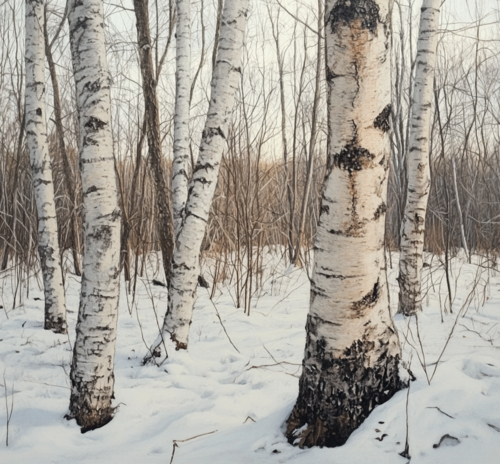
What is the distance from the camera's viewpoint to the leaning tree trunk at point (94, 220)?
75.4 inches

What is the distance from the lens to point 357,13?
56.3 inches

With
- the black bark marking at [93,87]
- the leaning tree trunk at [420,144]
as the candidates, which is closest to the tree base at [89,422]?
the black bark marking at [93,87]

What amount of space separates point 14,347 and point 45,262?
66cm

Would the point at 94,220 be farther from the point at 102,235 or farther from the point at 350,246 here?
the point at 350,246

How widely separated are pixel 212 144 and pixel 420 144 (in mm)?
1767

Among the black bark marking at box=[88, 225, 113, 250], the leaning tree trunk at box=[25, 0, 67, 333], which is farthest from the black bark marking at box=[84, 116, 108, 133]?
the leaning tree trunk at box=[25, 0, 67, 333]

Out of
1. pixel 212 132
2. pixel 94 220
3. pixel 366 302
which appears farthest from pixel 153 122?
pixel 366 302

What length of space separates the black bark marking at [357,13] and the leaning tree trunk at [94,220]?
1056mm

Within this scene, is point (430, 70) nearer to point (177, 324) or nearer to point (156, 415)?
point (177, 324)

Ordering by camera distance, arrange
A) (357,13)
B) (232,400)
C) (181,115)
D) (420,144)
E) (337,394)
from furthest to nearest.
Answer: (181,115) → (420,144) → (232,400) → (337,394) → (357,13)

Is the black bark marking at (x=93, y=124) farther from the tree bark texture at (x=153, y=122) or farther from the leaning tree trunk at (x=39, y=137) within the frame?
the tree bark texture at (x=153, y=122)

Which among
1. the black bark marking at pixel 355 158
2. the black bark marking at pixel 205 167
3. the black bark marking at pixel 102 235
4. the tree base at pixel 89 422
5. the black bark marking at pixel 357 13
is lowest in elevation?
the tree base at pixel 89 422

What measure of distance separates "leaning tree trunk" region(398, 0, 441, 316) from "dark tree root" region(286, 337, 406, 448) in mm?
2224

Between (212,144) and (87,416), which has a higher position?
(212,144)
